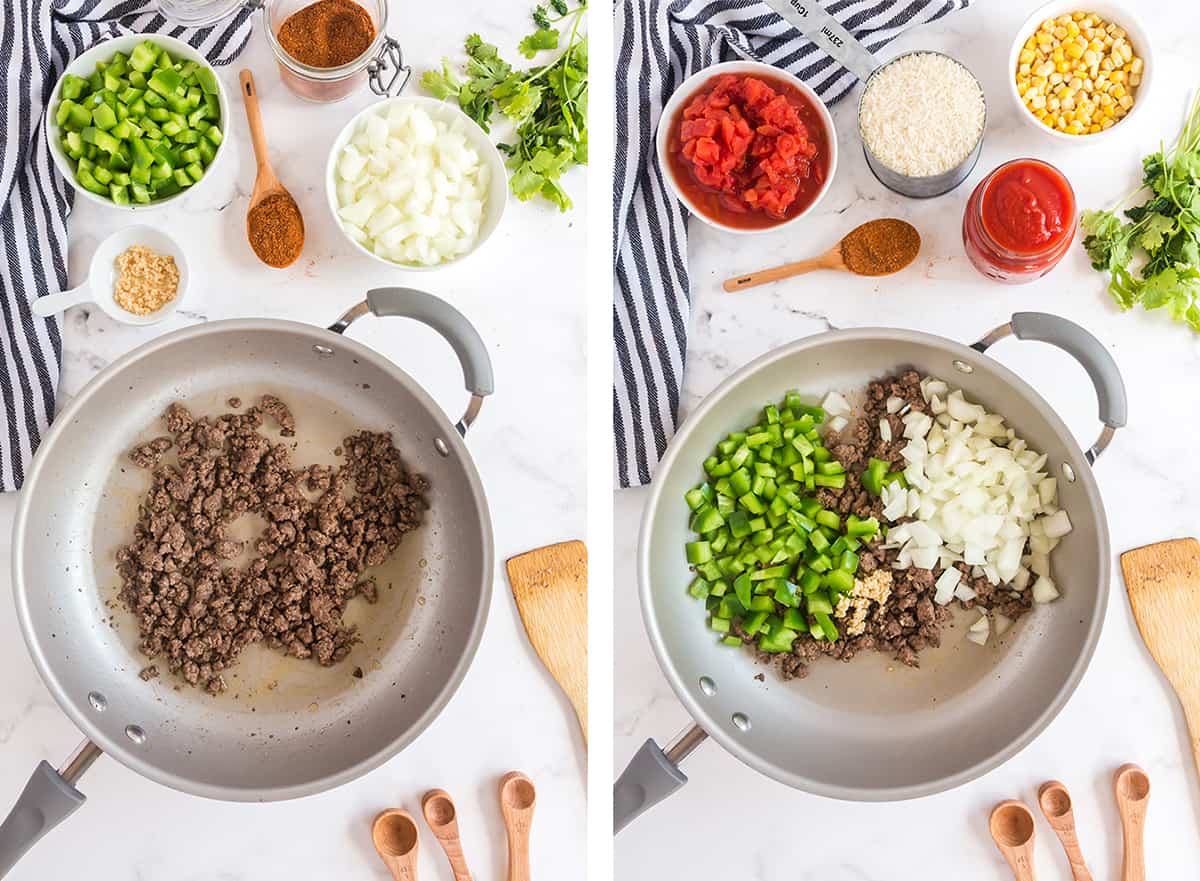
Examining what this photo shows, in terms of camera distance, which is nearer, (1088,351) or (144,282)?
(1088,351)

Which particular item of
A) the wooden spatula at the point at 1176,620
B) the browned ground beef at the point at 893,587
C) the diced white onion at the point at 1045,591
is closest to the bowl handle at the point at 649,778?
the browned ground beef at the point at 893,587

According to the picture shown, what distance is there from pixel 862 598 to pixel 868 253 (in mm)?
365

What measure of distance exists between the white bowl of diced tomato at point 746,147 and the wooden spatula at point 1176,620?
536 millimetres

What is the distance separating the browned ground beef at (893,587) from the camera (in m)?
1.09

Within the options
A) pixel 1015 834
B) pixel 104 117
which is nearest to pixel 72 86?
pixel 104 117

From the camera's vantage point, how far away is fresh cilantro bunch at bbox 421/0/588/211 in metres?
1.12

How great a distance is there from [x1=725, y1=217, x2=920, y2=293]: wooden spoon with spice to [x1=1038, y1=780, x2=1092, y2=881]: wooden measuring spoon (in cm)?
58

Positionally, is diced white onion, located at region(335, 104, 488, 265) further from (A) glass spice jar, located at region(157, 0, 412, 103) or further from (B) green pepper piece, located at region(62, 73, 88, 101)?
(B) green pepper piece, located at region(62, 73, 88, 101)

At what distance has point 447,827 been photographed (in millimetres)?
1109

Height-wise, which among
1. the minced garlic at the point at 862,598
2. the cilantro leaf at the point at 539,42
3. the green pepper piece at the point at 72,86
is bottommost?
the minced garlic at the point at 862,598

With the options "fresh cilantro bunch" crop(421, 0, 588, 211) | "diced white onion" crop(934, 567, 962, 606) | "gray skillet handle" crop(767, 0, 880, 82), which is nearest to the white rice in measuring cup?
"gray skillet handle" crop(767, 0, 880, 82)

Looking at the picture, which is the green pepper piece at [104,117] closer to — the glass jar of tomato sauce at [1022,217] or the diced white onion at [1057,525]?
the glass jar of tomato sauce at [1022,217]

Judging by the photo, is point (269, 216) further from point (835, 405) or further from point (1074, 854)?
point (1074, 854)

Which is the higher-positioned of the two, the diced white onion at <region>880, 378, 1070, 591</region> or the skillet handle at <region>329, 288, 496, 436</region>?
the skillet handle at <region>329, 288, 496, 436</region>
